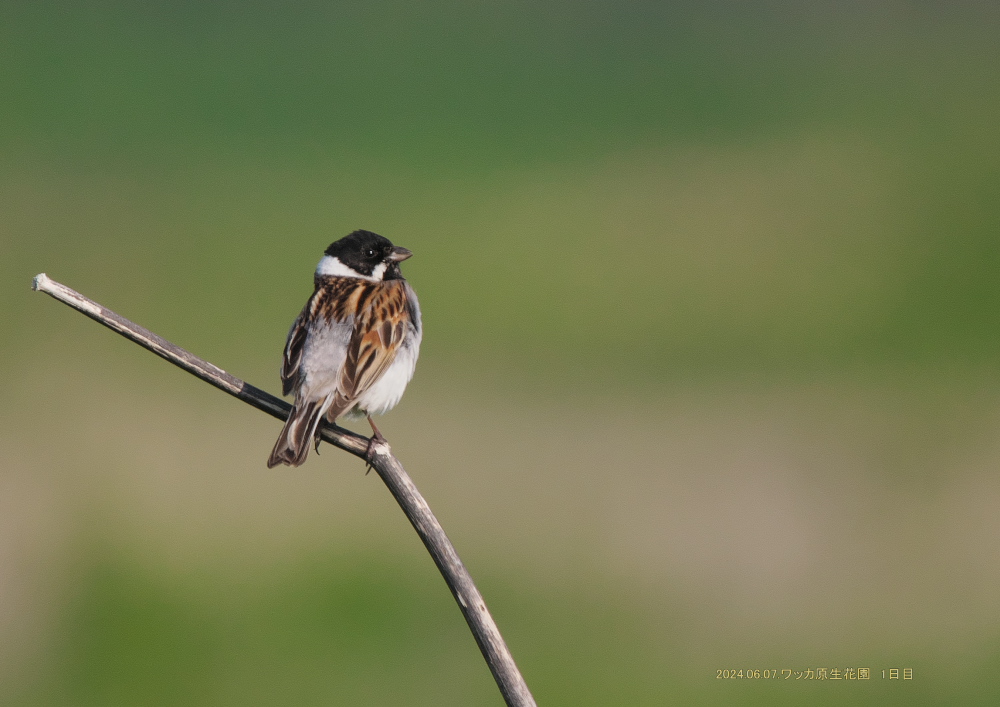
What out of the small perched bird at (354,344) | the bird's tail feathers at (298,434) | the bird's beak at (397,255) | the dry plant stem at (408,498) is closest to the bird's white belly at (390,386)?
the small perched bird at (354,344)

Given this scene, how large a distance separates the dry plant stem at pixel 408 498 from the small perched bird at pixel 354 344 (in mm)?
963

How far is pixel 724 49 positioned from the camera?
124 ft

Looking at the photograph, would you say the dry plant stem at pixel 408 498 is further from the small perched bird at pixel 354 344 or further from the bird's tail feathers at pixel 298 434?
the small perched bird at pixel 354 344

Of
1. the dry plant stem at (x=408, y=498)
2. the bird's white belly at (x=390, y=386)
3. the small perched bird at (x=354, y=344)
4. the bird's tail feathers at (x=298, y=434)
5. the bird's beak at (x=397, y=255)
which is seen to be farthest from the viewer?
the bird's beak at (x=397, y=255)

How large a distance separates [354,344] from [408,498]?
6.89 ft

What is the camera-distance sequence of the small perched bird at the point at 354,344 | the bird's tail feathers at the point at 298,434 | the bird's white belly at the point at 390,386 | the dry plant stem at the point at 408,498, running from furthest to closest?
1. the bird's white belly at the point at 390,386
2. the small perched bird at the point at 354,344
3. the bird's tail feathers at the point at 298,434
4. the dry plant stem at the point at 408,498

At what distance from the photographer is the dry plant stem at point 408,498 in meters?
2.54

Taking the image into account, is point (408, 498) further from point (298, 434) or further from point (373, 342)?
point (373, 342)

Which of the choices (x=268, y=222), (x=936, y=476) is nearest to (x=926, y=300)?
(x=936, y=476)

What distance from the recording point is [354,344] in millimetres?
4852

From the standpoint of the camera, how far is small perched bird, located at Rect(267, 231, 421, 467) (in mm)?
4652

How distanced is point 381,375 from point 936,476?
31.4ft

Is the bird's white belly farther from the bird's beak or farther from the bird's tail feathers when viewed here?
the bird's beak

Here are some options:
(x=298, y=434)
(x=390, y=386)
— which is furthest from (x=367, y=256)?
(x=298, y=434)
